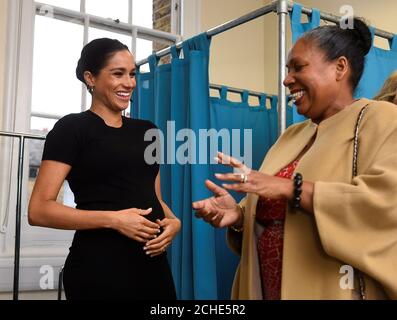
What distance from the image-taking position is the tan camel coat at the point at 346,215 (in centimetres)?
89

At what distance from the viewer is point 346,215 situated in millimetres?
910

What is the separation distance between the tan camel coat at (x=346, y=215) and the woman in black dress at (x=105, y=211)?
0.38 metres

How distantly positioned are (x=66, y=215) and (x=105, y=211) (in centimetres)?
9

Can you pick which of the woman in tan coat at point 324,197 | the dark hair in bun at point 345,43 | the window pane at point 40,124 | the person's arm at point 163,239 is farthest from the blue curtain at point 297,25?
the window pane at point 40,124

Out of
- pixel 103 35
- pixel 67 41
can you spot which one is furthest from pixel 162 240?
pixel 103 35

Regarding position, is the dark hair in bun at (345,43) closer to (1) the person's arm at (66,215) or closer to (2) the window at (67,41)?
(1) the person's arm at (66,215)

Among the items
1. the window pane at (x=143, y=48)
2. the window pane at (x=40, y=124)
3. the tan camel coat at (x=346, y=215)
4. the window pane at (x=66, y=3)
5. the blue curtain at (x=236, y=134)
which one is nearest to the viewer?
the tan camel coat at (x=346, y=215)

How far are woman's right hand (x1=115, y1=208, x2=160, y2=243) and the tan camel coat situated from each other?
355 mm

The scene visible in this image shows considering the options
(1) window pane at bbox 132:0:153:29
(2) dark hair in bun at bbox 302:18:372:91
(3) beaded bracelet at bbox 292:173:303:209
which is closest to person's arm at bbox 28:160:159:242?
(3) beaded bracelet at bbox 292:173:303:209

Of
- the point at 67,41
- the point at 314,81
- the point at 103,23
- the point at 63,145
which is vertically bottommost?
the point at 63,145

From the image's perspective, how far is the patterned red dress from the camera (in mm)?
1071

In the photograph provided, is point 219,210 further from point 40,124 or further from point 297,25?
point 40,124

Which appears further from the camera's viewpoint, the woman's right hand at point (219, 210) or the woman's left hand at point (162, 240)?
the woman's left hand at point (162, 240)

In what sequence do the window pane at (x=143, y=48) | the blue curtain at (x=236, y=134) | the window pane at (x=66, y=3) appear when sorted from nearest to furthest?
the blue curtain at (x=236, y=134) → the window pane at (x=66, y=3) → the window pane at (x=143, y=48)
